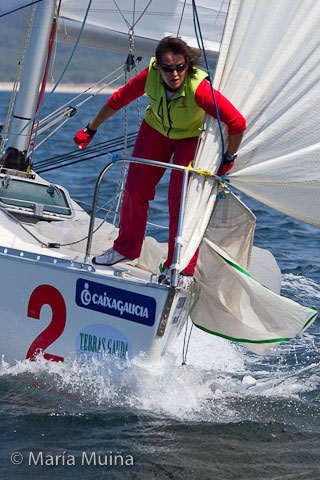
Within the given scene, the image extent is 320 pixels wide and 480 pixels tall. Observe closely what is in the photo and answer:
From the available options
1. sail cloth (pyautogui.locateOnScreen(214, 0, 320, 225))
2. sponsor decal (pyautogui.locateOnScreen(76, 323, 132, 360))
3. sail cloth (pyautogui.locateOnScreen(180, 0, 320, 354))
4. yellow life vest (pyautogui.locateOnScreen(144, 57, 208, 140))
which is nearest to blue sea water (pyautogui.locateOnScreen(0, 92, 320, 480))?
sponsor decal (pyautogui.locateOnScreen(76, 323, 132, 360))

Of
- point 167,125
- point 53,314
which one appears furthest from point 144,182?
point 53,314

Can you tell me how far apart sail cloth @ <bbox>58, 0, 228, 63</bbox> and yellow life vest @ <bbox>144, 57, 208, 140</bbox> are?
314 centimetres

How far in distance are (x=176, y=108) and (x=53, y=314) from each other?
130 centimetres

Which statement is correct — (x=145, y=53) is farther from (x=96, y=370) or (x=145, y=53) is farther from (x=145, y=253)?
(x=96, y=370)

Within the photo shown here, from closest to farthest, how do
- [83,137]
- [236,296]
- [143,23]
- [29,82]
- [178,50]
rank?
[178,50] → [236,296] → [83,137] → [29,82] → [143,23]

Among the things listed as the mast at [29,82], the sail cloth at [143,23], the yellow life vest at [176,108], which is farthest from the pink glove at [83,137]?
the sail cloth at [143,23]

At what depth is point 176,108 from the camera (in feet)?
13.3

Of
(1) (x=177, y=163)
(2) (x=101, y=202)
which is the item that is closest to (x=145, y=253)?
(1) (x=177, y=163)

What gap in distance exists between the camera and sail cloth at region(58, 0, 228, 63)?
283 inches

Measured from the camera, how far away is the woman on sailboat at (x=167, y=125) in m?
3.95

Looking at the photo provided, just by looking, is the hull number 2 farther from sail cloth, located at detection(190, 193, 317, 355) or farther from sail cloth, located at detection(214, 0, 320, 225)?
Result: sail cloth, located at detection(214, 0, 320, 225)


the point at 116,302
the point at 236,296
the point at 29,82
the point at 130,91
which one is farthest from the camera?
the point at 29,82

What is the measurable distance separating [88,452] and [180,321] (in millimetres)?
895

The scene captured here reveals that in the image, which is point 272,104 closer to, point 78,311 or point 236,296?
point 236,296
